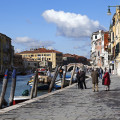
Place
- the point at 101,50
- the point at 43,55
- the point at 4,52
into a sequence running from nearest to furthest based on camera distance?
the point at 4,52, the point at 101,50, the point at 43,55

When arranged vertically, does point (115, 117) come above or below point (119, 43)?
below

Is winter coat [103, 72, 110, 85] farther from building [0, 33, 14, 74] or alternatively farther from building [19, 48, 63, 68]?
building [19, 48, 63, 68]

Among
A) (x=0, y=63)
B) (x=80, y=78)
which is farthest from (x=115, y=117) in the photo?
(x=0, y=63)

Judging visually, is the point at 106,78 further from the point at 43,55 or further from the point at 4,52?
the point at 43,55

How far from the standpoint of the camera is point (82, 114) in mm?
9227

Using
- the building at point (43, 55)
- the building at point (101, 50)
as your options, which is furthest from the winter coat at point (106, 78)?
the building at point (43, 55)

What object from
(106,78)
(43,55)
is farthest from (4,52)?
(43,55)

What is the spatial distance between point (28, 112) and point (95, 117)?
2.28m

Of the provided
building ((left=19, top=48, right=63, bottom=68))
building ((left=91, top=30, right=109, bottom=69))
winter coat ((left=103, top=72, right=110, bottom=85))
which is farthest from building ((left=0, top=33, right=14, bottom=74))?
building ((left=19, top=48, right=63, bottom=68))

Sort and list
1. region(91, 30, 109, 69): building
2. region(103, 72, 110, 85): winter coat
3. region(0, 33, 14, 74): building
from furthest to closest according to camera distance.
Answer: region(91, 30, 109, 69): building, region(0, 33, 14, 74): building, region(103, 72, 110, 85): winter coat

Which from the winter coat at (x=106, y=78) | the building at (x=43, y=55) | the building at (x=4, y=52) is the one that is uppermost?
the building at (x=43, y=55)

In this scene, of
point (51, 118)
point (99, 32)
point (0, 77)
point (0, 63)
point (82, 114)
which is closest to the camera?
point (51, 118)

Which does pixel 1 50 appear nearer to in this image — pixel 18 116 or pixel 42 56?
pixel 18 116

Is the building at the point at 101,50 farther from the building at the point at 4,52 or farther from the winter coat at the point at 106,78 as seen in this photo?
the winter coat at the point at 106,78
